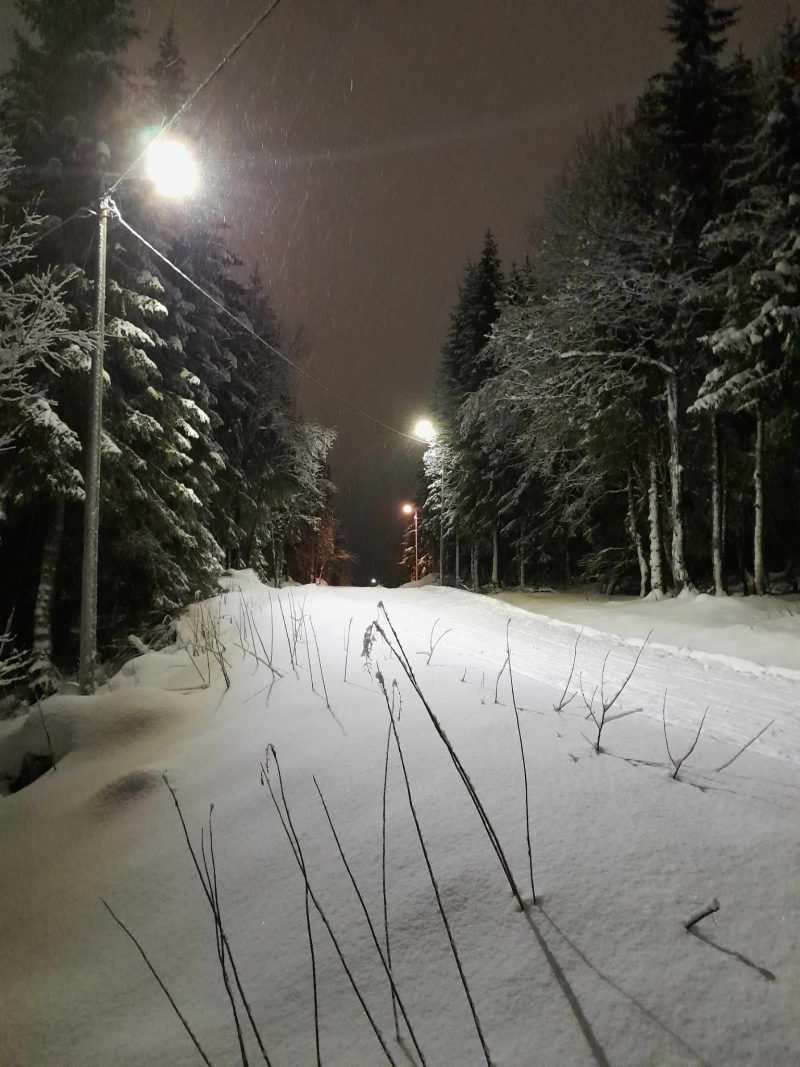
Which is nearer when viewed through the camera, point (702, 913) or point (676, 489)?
point (702, 913)

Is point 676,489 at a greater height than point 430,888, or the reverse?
point 676,489

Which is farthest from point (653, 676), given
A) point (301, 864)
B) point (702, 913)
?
point (301, 864)

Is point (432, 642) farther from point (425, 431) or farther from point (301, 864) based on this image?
point (425, 431)

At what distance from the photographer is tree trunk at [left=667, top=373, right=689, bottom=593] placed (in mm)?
13156

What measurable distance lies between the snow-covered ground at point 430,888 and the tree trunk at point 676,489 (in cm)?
957

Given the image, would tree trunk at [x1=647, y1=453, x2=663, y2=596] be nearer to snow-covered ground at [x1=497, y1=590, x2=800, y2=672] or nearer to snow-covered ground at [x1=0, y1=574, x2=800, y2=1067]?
snow-covered ground at [x1=497, y1=590, x2=800, y2=672]

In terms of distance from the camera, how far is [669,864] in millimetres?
1950

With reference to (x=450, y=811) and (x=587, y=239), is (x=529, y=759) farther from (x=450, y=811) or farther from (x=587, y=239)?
(x=587, y=239)

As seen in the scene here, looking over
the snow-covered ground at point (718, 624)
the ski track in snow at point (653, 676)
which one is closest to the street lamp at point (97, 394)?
the ski track in snow at point (653, 676)

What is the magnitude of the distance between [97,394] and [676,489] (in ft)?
38.7

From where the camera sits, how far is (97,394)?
8031mm

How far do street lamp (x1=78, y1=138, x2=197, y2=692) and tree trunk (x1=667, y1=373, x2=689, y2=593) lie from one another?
1090 cm

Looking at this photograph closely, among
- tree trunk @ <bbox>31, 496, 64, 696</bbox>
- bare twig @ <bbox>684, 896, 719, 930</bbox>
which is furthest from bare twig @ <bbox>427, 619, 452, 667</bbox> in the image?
tree trunk @ <bbox>31, 496, 64, 696</bbox>

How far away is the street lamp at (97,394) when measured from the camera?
300 inches
